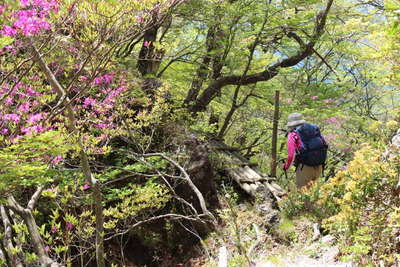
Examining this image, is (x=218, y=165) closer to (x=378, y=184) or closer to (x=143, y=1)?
(x=378, y=184)

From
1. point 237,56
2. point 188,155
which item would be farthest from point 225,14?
point 188,155

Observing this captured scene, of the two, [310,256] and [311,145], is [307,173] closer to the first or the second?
[311,145]

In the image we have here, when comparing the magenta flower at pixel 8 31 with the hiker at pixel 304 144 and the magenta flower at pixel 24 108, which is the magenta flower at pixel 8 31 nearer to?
the magenta flower at pixel 24 108

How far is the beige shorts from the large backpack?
0.85ft

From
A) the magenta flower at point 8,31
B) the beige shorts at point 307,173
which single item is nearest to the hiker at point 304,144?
the beige shorts at point 307,173

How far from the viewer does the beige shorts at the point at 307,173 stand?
250 inches

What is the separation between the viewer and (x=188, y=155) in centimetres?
734

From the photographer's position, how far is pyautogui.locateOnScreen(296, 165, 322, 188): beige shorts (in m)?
6.35

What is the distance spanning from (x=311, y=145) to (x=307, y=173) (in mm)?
742

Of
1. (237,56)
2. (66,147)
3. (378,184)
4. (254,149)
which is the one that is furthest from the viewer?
(254,149)

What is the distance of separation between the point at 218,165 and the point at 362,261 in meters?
5.50

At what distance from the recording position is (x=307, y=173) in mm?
6387

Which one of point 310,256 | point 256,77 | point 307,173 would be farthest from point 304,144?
point 256,77

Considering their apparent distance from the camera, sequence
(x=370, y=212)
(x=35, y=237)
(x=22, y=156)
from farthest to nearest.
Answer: (x=35, y=237) < (x=370, y=212) < (x=22, y=156)
